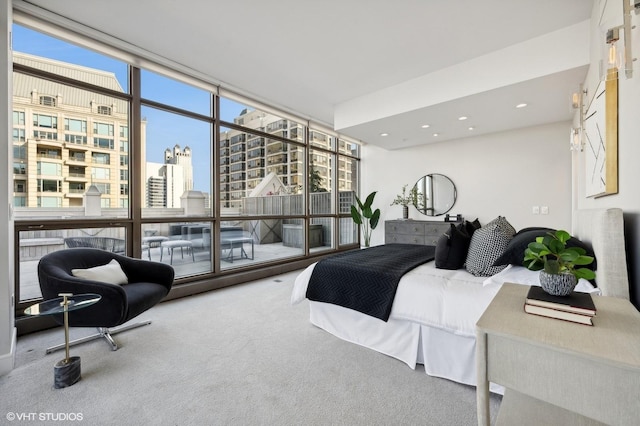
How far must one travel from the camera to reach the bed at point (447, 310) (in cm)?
139

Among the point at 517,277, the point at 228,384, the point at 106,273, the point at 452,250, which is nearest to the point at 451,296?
the point at 517,277

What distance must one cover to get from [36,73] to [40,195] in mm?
1172

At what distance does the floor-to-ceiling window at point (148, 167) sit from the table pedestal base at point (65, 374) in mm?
1355

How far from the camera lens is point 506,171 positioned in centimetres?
465

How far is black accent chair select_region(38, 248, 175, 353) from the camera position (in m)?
2.06

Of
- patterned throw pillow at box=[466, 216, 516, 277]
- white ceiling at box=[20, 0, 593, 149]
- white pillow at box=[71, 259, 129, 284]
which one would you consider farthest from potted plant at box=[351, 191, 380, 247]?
white pillow at box=[71, 259, 129, 284]

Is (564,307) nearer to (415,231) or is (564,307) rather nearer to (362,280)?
(362,280)

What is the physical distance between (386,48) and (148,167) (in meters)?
3.13

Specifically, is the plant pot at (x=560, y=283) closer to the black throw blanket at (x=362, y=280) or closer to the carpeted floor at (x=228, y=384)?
the carpeted floor at (x=228, y=384)

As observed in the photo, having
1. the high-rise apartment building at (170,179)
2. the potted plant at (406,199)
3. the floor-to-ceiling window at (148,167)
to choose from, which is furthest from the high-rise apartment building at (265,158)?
the potted plant at (406,199)

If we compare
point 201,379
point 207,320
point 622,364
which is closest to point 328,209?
point 207,320

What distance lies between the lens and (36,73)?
8.77 ft

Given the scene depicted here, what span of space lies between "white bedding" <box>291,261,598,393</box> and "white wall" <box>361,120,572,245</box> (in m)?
3.12

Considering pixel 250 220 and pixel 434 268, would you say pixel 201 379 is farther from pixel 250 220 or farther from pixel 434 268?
pixel 250 220
